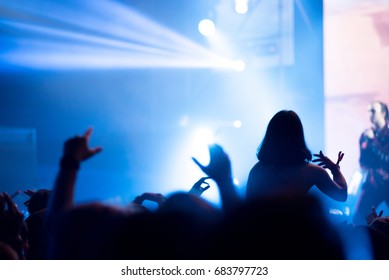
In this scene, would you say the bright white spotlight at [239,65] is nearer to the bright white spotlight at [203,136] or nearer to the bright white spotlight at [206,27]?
the bright white spotlight at [206,27]

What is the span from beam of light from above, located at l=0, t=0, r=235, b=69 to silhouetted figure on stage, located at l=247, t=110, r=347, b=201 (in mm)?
4493

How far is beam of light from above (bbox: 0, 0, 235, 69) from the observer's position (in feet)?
17.7

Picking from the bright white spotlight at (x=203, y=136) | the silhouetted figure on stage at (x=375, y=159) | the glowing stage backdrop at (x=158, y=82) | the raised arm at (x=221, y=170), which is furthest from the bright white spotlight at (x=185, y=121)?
the raised arm at (x=221, y=170)

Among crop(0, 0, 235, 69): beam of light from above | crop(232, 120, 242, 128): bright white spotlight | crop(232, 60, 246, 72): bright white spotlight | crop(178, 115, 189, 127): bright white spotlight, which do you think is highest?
crop(0, 0, 235, 69): beam of light from above

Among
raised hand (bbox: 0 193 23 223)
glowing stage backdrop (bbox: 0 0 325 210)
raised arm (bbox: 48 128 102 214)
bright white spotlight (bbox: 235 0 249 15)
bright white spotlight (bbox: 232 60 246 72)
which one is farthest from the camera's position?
bright white spotlight (bbox: 232 60 246 72)

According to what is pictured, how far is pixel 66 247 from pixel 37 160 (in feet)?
20.9

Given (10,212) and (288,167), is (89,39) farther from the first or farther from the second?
(10,212)

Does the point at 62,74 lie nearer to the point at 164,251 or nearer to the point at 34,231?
the point at 34,231

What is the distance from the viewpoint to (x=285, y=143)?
5.91 feet

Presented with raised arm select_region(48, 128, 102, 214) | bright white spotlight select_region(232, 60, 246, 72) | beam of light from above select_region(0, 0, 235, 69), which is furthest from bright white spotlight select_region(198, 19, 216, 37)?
raised arm select_region(48, 128, 102, 214)

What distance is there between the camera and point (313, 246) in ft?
3.34

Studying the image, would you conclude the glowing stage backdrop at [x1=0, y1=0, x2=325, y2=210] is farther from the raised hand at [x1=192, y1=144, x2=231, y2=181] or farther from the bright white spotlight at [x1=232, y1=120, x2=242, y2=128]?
the raised hand at [x1=192, y1=144, x2=231, y2=181]
